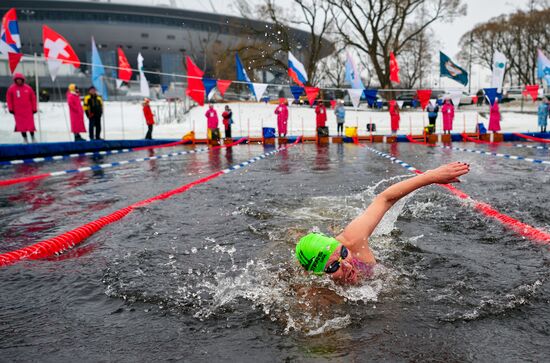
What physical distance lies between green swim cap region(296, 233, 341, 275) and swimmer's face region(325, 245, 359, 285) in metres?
0.04

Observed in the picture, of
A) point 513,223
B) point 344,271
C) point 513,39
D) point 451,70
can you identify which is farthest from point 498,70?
point 513,39

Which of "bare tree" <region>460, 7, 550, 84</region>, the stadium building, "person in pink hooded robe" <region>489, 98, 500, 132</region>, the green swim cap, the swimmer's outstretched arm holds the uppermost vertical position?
the stadium building

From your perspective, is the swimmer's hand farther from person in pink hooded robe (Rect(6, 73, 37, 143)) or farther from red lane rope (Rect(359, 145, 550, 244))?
person in pink hooded robe (Rect(6, 73, 37, 143))

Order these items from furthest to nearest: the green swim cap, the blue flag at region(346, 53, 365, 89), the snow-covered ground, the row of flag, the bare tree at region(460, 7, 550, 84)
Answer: the bare tree at region(460, 7, 550, 84), the snow-covered ground, the blue flag at region(346, 53, 365, 89), the row of flag, the green swim cap

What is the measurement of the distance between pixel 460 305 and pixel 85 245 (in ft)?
13.1

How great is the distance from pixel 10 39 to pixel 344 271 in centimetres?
1577

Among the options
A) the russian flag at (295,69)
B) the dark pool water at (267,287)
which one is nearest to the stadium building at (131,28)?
the russian flag at (295,69)

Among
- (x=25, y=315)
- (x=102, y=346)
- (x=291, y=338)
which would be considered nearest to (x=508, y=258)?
(x=291, y=338)

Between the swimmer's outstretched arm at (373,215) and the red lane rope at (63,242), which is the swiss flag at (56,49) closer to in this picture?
the red lane rope at (63,242)

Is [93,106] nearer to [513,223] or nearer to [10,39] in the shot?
[10,39]

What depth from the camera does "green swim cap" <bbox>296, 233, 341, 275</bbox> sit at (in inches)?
141

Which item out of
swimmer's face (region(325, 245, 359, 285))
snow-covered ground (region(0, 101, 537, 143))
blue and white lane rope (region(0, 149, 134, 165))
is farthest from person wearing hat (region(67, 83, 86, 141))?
swimmer's face (region(325, 245, 359, 285))

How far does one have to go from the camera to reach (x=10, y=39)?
15.0 m

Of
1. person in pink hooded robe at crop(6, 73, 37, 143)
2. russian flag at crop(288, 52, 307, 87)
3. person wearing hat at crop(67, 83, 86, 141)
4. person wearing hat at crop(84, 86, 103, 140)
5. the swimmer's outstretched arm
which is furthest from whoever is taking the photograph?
russian flag at crop(288, 52, 307, 87)
